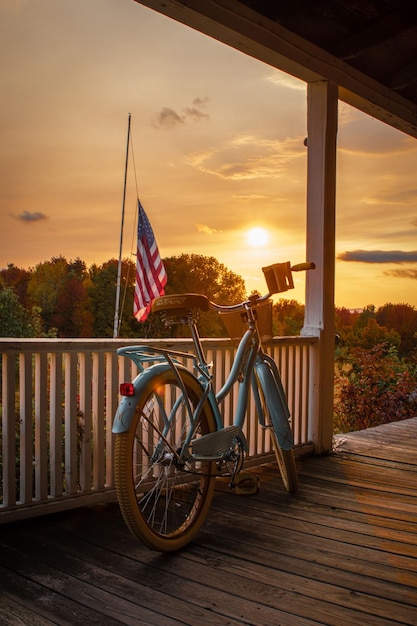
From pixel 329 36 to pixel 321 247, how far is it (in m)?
1.32

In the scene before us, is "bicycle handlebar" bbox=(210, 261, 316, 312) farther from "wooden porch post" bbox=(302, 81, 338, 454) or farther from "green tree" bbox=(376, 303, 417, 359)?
"green tree" bbox=(376, 303, 417, 359)

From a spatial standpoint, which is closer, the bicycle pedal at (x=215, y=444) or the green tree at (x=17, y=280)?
the bicycle pedal at (x=215, y=444)

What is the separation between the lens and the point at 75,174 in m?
23.2

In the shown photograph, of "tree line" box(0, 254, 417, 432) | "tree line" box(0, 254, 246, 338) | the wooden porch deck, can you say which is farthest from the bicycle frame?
"tree line" box(0, 254, 246, 338)

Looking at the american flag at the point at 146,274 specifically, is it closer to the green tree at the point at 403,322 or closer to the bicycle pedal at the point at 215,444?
the green tree at the point at 403,322

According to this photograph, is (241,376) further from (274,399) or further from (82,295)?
(82,295)

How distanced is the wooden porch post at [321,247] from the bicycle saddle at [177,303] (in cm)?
194

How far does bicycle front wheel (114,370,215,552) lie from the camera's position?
231 cm

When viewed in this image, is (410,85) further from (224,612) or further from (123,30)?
(123,30)

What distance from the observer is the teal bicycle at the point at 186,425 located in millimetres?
2346

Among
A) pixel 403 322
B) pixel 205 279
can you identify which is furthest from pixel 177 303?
pixel 205 279

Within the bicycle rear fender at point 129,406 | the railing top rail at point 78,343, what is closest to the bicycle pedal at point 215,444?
the bicycle rear fender at point 129,406

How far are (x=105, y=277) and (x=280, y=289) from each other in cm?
2020

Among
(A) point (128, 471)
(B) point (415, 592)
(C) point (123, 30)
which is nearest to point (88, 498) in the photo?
(A) point (128, 471)
